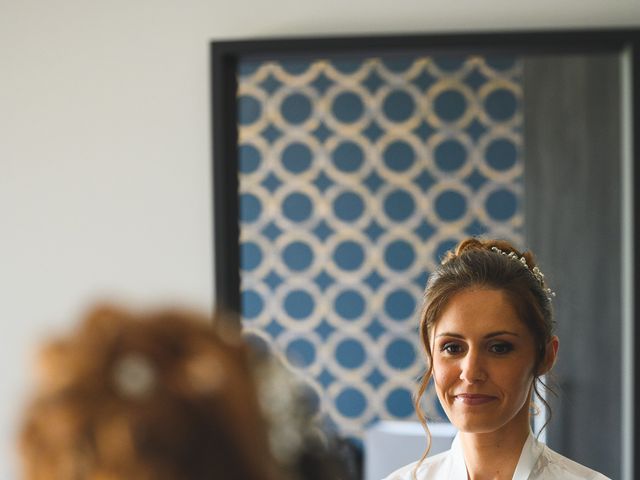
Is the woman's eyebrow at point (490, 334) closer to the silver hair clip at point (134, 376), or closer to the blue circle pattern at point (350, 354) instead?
the silver hair clip at point (134, 376)

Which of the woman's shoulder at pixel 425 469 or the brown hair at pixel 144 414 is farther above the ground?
the brown hair at pixel 144 414

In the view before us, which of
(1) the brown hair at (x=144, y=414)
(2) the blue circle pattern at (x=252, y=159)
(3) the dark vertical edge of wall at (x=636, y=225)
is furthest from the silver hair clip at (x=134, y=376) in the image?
(2) the blue circle pattern at (x=252, y=159)

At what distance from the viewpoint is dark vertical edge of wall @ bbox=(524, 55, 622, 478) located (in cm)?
203

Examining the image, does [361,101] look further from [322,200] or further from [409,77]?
[322,200]

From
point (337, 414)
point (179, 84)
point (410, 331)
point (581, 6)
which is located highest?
point (581, 6)

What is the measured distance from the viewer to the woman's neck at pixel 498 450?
1.50m

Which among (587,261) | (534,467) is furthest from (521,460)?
(587,261)

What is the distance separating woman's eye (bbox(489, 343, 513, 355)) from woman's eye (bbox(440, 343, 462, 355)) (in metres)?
0.06

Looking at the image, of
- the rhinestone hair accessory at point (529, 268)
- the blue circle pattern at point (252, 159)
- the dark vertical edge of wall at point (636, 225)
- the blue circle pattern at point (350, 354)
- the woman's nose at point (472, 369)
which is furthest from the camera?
the blue circle pattern at point (350, 354)

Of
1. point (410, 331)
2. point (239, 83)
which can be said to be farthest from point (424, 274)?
point (239, 83)

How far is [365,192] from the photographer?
11.3 feet

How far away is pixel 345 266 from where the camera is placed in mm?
3436

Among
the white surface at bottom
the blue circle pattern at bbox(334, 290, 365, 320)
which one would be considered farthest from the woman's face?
the blue circle pattern at bbox(334, 290, 365, 320)

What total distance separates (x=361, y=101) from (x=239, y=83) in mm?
1386
